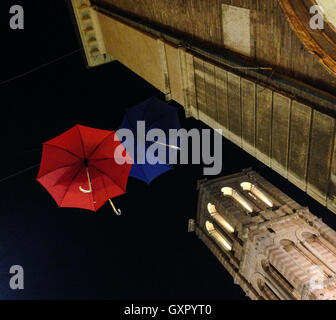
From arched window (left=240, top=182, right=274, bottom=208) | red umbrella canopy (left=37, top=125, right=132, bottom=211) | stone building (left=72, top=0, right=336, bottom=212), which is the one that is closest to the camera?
stone building (left=72, top=0, right=336, bottom=212)

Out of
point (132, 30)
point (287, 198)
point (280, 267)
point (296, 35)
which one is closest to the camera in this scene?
point (296, 35)

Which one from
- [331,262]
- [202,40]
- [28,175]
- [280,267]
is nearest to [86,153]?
[202,40]

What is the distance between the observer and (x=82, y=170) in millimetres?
9094

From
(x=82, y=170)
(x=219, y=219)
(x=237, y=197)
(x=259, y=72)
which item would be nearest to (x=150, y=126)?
(x=82, y=170)

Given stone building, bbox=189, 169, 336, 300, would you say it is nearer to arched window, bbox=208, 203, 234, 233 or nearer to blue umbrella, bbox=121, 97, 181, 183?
arched window, bbox=208, 203, 234, 233

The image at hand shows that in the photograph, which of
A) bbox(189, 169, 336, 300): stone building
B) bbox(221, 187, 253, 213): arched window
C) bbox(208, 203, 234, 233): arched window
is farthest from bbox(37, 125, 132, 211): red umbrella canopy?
bbox(221, 187, 253, 213): arched window

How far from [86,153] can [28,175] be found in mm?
7249

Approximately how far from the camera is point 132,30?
12.2 meters

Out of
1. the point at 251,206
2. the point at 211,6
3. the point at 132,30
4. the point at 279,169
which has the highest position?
the point at 211,6

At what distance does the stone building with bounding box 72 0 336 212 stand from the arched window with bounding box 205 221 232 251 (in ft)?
59.4

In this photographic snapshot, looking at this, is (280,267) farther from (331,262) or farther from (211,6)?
(211,6)

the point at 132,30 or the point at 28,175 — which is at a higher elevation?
the point at 132,30

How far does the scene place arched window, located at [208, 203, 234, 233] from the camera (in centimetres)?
2558

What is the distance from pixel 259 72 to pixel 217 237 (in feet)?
73.0
